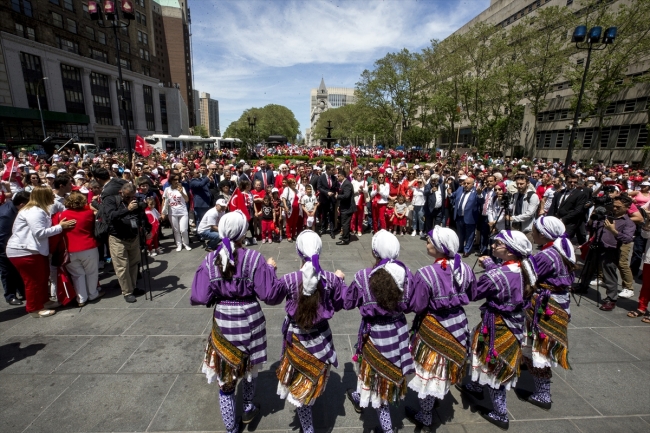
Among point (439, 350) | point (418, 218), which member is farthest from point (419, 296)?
point (418, 218)

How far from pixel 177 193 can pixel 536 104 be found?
31.7 meters

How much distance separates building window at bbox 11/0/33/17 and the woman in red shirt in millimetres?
46282

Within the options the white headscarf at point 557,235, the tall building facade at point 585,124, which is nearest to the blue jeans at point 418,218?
the white headscarf at point 557,235

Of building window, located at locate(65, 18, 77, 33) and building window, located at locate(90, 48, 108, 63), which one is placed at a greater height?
building window, located at locate(65, 18, 77, 33)

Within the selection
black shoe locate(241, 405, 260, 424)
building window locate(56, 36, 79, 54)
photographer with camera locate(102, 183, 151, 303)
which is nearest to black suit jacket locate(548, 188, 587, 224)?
black shoe locate(241, 405, 260, 424)

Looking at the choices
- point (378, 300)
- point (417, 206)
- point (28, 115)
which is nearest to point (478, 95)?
point (417, 206)

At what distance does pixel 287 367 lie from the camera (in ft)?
8.18

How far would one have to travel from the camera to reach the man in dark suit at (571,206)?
22.7ft

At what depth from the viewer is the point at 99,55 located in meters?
45.0

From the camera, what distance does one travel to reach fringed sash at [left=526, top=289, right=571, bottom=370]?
2977 mm

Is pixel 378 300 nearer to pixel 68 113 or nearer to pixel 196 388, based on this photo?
pixel 196 388

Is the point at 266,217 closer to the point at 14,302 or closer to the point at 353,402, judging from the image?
the point at 14,302

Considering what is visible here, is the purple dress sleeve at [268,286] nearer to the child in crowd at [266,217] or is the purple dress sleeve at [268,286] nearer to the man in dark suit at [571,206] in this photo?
the child in crowd at [266,217]

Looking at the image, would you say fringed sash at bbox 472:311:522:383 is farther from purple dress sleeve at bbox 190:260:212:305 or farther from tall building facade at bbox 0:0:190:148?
tall building facade at bbox 0:0:190:148
